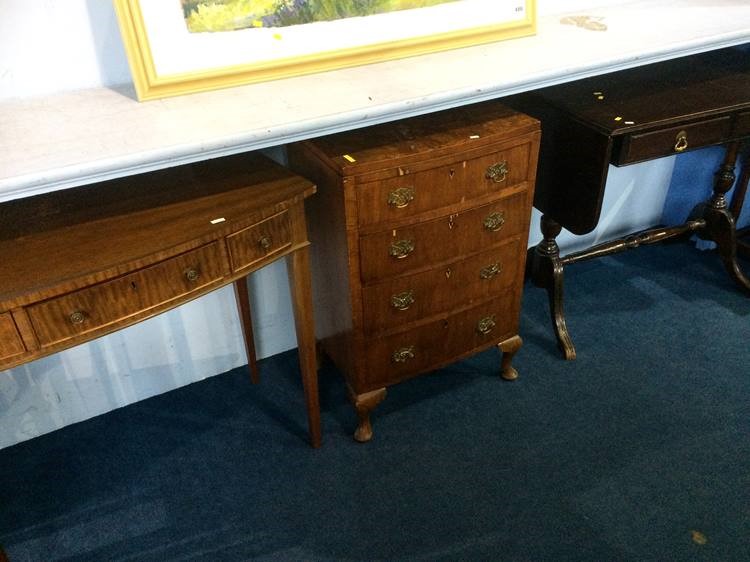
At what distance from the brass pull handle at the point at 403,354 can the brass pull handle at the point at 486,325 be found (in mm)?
234

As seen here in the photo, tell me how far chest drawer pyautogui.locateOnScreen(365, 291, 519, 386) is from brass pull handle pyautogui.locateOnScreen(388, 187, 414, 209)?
41cm

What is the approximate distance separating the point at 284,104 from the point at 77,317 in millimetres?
615

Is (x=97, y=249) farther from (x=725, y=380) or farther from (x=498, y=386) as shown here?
(x=725, y=380)

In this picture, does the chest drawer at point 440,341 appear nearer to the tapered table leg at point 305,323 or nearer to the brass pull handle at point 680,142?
the tapered table leg at point 305,323

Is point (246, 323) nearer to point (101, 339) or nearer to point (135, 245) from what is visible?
point (101, 339)

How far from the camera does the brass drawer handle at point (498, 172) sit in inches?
65.6

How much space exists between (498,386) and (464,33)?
3.63 feet

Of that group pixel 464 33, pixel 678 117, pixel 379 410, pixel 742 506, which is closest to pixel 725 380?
pixel 742 506

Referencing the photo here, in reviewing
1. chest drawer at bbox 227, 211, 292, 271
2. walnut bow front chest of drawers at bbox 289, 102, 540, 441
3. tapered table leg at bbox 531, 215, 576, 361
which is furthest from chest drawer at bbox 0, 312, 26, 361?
tapered table leg at bbox 531, 215, 576, 361

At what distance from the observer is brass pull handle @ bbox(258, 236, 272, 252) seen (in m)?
1.41

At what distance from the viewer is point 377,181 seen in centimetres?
152

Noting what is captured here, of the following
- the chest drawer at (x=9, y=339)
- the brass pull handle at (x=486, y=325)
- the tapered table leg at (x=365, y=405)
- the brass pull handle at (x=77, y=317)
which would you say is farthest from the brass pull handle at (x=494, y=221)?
the chest drawer at (x=9, y=339)

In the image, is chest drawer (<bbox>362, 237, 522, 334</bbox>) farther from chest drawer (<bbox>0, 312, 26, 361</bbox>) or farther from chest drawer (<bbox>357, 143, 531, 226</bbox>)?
chest drawer (<bbox>0, 312, 26, 361</bbox>)

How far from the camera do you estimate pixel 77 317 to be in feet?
3.94
